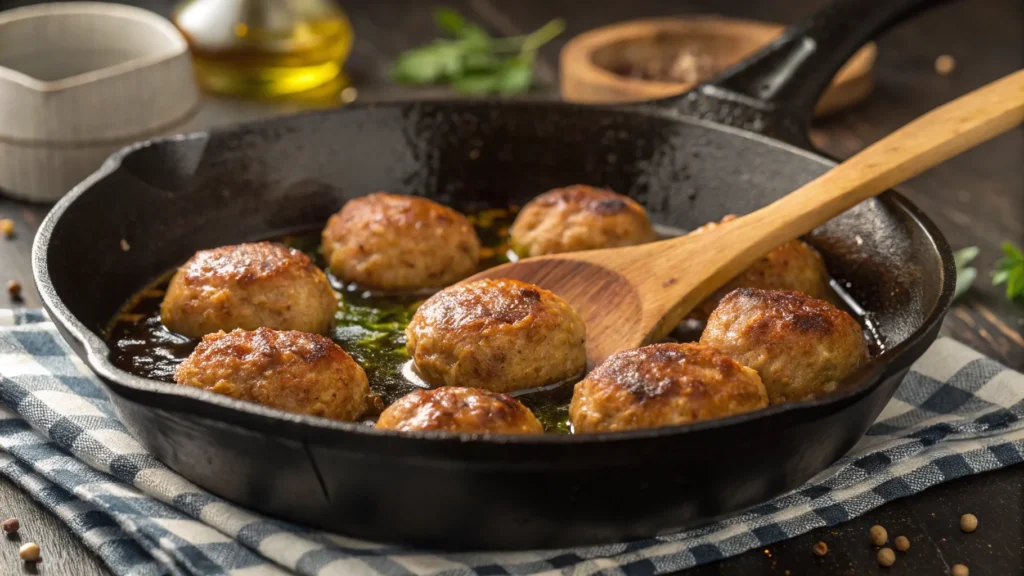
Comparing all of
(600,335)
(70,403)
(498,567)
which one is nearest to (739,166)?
(600,335)

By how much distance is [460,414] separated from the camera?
7.86 feet

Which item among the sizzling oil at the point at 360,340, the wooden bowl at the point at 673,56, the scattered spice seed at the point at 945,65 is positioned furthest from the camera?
the scattered spice seed at the point at 945,65

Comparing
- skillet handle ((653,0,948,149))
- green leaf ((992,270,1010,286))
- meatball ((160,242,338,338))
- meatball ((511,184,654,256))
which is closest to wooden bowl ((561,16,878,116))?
skillet handle ((653,0,948,149))

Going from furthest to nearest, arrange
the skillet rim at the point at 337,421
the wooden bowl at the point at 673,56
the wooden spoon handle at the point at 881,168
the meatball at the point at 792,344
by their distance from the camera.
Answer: the wooden bowl at the point at 673,56, the wooden spoon handle at the point at 881,168, the meatball at the point at 792,344, the skillet rim at the point at 337,421

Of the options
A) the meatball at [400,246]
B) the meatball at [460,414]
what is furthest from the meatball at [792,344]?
the meatball at [400,246]

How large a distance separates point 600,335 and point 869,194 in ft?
2.91

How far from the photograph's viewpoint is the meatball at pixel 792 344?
110 inches

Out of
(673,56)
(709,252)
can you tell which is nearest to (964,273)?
(709,252)

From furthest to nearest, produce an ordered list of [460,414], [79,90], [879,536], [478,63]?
[478,63]
[79,90]
[879,536]
[460,414]

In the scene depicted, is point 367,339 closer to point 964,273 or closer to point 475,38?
point 964,273

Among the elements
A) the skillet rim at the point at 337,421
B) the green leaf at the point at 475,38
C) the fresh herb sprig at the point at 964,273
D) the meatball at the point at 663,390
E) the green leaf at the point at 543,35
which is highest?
the skillet rim at the point at 337,421

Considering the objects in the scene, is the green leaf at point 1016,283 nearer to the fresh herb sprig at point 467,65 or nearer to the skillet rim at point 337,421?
the skillet rim at point 337,421

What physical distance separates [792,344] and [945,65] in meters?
3.78

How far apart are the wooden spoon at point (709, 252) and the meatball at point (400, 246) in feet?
0.78
